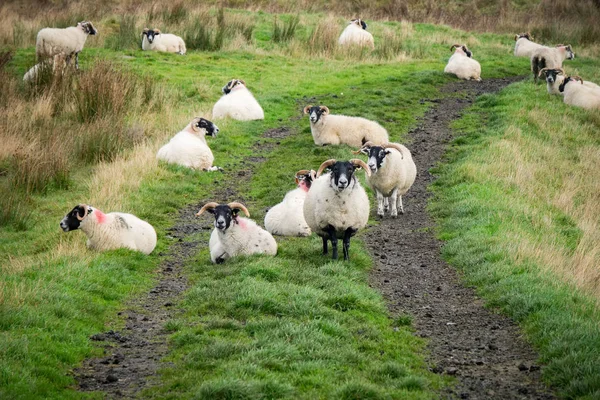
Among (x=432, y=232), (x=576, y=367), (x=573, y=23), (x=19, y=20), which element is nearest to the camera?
(x=576, y=367)

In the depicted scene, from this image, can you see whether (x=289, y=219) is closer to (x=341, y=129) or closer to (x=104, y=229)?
(x=104, y=229)

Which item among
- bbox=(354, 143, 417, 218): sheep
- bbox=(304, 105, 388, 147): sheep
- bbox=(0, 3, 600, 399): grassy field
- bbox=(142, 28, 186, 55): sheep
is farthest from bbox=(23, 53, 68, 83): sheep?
bbox=(354, 143, 417, 218): sheep

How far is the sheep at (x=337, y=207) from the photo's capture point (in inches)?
440

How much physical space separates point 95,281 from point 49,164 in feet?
21.1

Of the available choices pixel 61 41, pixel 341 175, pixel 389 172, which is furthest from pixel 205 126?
pixel 61 41

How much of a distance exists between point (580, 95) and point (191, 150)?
13715 mm

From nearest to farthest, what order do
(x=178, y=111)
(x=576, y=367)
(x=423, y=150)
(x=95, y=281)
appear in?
(x=576, y=367)
(x=95, y=281)
(x=423, y=150)
(x=178, y=111)

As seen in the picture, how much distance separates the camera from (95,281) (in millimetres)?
10250

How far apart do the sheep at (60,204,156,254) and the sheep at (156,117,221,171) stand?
491cm

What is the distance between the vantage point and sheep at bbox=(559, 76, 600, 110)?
24.8m

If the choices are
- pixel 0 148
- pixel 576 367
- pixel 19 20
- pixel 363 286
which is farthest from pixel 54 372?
pixel 19 20

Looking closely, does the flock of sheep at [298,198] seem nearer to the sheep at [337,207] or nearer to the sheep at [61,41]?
the sheep at [337,207]

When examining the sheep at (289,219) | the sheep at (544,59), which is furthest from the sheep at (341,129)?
the sheep at (544,59)

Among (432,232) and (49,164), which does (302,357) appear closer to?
(432,232)
